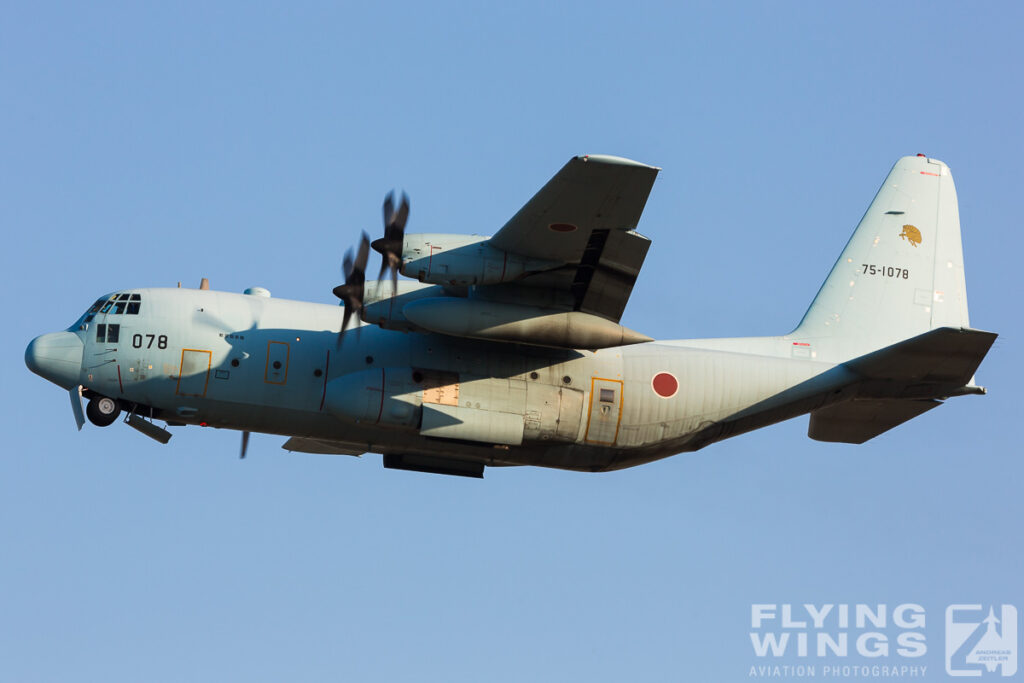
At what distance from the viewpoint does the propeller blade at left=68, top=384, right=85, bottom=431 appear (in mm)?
21172

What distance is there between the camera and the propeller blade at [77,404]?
21.2 meters

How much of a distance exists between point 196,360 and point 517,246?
5703 millimetres

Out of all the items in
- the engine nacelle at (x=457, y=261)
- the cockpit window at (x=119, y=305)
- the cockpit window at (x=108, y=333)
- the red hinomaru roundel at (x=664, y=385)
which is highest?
the engine nacelle at (x=457, y=261)

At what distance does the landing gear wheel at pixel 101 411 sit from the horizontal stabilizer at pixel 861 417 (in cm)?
1252

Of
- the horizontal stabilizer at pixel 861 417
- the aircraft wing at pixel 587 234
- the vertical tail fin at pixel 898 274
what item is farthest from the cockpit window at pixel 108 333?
the horizontal stabilizer at pixel 861 417

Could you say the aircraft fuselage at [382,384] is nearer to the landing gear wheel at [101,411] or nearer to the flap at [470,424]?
the flap at [470,424]

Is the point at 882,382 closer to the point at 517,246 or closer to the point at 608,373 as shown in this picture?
the point at 608,373

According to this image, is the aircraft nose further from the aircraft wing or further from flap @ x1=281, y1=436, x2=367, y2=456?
the aircraft wing

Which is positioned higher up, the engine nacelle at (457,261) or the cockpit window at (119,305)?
the engine nacelle at (457,261)

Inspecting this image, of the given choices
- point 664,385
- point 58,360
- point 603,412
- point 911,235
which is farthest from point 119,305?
point 911,235

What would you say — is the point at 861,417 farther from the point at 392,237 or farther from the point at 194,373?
the point at 194,373

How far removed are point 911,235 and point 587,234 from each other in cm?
892

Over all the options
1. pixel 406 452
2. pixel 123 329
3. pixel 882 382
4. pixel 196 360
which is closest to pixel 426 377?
pixel 406 452

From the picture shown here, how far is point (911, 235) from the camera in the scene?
83.4 feet
